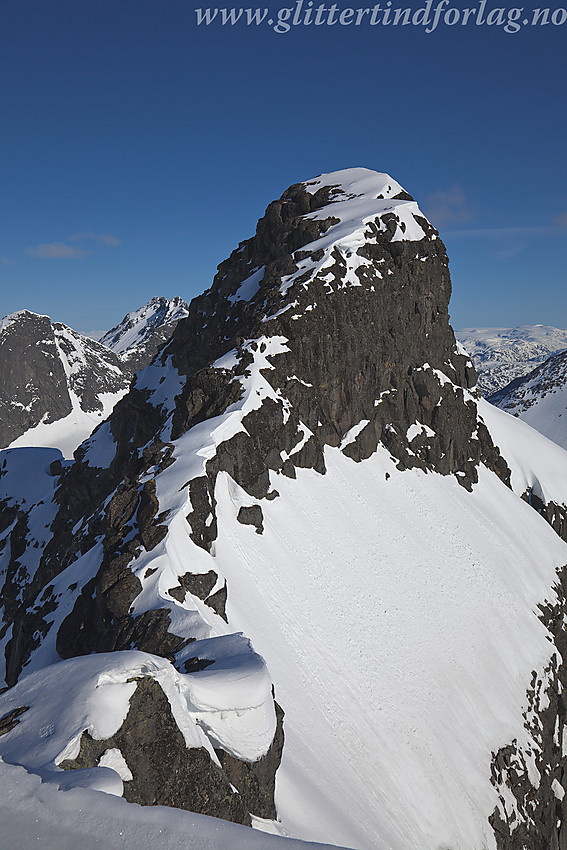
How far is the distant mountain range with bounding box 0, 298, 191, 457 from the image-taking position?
513 ft

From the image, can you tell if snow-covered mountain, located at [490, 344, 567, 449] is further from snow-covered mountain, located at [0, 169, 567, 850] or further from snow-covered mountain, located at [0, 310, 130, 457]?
snow-covered mountain, located at [0, 310, 130, 457]

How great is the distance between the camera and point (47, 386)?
557ft

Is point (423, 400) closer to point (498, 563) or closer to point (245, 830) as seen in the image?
point (498, 563)

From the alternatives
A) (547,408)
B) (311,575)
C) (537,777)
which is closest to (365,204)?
(311,575)

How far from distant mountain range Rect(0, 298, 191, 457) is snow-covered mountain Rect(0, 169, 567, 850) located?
9244 cm

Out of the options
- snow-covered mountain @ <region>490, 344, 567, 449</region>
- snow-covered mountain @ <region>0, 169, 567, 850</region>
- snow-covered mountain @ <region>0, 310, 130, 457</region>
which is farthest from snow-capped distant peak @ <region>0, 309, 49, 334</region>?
snow-covered mountain @ <region>490, 344, 567, 449</region>

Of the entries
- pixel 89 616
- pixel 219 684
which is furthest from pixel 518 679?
pixel 219 684

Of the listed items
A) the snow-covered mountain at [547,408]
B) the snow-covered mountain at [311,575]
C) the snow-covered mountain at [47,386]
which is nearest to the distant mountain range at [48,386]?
the snow-covered mountain at [47,386]

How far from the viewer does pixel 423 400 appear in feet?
187

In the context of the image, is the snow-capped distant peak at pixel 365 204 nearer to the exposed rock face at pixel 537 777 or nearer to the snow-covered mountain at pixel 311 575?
the snow-covered mountain at pixel 311 575

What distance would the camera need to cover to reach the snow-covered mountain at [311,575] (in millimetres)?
12141

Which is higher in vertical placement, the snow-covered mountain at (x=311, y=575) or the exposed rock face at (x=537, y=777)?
the snow-covered mountain at (x=311, y=575)

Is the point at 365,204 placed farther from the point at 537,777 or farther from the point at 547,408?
the point at 547,408

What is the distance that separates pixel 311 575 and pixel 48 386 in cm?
15914
